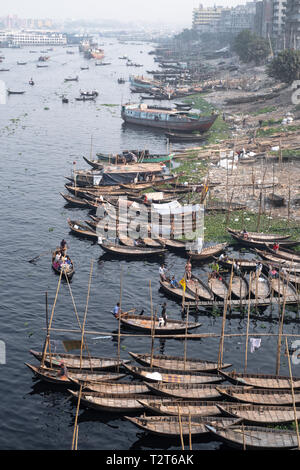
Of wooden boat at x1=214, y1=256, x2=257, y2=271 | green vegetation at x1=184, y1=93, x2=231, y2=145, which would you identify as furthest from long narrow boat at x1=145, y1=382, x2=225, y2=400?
green vegetation at x1=184, y1=93, x2=231, y2=145

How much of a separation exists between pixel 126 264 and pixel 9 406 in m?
19.0

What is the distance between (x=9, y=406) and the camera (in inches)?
1146

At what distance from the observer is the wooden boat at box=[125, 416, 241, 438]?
86.7 feet

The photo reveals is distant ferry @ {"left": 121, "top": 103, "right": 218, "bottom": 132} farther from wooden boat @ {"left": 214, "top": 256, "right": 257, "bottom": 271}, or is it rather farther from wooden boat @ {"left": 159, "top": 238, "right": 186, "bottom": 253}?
wooden boat @ {"left": 214, "top": 256, "right": 257, "bottom": 271}

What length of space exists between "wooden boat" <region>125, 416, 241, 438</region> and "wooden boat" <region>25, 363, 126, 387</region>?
12.3 feet

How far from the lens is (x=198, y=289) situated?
132 feet

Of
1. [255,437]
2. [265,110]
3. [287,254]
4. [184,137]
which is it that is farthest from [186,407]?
[265,110]

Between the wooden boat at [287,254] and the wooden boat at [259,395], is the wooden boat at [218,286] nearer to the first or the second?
the wooden boat at [287,254]

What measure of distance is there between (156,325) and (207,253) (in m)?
11.4

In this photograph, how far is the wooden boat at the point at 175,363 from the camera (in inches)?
1237

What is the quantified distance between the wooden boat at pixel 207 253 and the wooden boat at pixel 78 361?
1564 centimetres

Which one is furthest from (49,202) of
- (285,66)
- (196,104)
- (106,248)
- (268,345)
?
(196,104)

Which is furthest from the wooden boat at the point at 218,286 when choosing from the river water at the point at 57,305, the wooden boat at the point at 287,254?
the wooden boat at the point at 287,254
